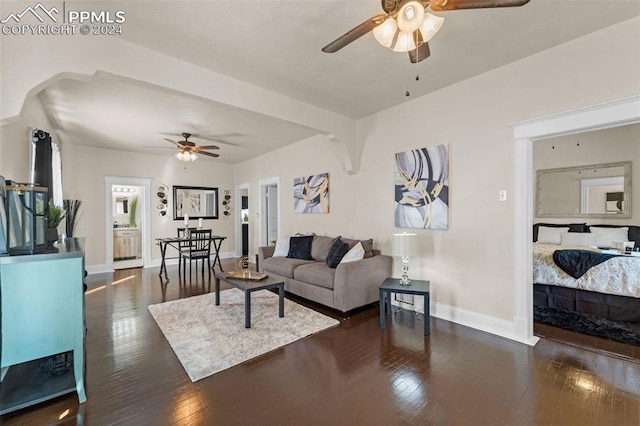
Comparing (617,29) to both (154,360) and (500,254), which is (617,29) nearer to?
(500,254)

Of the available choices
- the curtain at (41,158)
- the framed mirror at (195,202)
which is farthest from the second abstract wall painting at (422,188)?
the framed mirror at (195,202)

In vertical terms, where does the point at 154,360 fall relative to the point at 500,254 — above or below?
below

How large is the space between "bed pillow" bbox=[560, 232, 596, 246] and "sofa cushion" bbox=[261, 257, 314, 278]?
4.54m

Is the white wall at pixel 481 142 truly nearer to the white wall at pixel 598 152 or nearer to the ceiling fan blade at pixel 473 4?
the ceiling fan blade at pixel 473 4

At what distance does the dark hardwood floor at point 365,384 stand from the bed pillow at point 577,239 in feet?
9.54

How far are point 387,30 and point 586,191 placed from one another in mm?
5691

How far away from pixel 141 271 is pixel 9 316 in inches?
195

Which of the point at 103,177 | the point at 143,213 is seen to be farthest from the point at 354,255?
the point at 103,177

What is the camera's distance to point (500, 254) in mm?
3029

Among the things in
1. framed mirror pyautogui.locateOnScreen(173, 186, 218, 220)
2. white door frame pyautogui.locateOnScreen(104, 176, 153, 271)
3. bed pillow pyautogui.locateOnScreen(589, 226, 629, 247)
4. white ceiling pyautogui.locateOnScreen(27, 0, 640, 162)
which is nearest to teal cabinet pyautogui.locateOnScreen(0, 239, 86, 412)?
white ceiling pyautogui.locateOnScreen(27, 0, 640, 162)

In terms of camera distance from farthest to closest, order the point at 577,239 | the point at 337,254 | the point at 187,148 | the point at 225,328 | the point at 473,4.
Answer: the point at 187,148, the point at 577,239, the point at 337,254, the point at 225,328, the point at 473,4

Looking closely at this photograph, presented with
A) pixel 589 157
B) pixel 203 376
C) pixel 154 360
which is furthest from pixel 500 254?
pixel 589 157

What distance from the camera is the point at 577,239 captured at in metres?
4.77

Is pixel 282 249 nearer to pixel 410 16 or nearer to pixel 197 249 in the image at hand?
pixel 197 249
